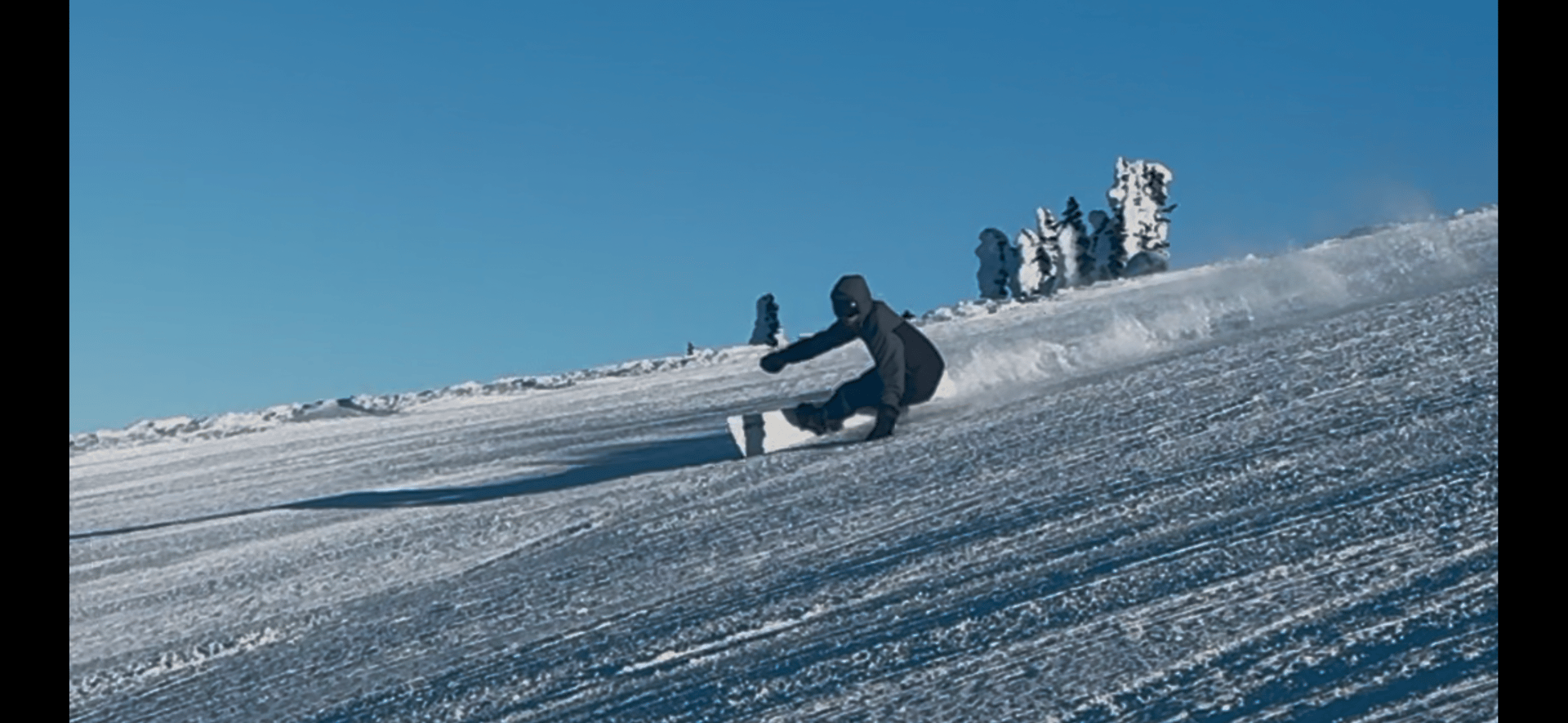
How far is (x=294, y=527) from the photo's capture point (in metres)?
10.1

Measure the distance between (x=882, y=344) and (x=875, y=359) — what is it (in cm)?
14

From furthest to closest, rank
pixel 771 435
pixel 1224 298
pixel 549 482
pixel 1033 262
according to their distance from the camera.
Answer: pixel 1033 262 → pixel 1224 298 → pixel 549 482 → pixel 771 435

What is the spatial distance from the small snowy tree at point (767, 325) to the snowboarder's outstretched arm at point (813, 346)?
31.7 feet

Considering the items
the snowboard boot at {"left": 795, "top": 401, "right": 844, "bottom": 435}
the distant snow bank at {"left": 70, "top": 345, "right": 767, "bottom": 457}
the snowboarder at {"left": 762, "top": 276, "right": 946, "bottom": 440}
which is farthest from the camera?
the distant snow bank at {"left": 70, "top": 345, "right": 767, "bottom": 457}

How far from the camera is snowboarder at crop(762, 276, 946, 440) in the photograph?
9.41 metres

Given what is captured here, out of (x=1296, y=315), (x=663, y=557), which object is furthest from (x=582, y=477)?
(x=1296, y=315)

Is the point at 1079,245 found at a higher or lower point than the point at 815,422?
higher

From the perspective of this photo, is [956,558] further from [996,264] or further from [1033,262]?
[996,264]

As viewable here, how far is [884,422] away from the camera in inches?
367

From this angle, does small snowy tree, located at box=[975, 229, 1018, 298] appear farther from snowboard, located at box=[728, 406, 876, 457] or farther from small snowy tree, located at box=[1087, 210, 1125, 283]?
snowboard, located at box=[728, 406, 876, 457]

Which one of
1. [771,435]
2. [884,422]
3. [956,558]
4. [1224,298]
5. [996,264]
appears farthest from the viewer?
[996,264]

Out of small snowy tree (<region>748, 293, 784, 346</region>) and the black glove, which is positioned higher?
small snowy tree (<region>748, 293, 784, 346</region>)

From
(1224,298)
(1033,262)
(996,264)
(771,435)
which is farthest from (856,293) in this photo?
(996,264)

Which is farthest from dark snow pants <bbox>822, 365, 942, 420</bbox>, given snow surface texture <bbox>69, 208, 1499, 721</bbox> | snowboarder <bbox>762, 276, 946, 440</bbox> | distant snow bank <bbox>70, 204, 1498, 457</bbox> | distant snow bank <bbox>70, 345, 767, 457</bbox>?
distant snow bank <bbox>70, 345, 767, 457</bbox>
